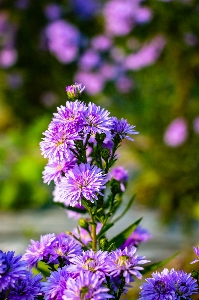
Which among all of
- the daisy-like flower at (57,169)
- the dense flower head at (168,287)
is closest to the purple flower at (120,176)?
the daisy-like flower at (57,169)

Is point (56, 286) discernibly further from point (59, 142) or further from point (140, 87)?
point (140, 87)

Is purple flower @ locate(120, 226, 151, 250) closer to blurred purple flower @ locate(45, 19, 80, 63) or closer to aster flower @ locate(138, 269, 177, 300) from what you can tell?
aster flower @ locate(138, 269, 177, 300)

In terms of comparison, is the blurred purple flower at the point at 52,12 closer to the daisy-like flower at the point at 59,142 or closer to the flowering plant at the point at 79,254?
the flowering plant at the point at 79,254

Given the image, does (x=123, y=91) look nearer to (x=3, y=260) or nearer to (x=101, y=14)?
(x=101, y=14)

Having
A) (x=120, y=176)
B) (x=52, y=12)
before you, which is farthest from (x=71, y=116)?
(x=52, y=12)

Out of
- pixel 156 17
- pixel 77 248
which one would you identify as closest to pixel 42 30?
pixel 156 17

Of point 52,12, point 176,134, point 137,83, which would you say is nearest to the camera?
point 176,134

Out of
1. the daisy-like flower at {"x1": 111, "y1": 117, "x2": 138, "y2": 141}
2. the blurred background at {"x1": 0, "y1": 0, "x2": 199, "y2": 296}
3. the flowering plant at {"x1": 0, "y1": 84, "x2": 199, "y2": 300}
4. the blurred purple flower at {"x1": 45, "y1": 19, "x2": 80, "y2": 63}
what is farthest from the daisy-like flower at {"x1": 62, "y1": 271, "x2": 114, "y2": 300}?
the blurred purple flower at {"x1": 45, "y1": 19, "x2": 80, "y2": 63}
